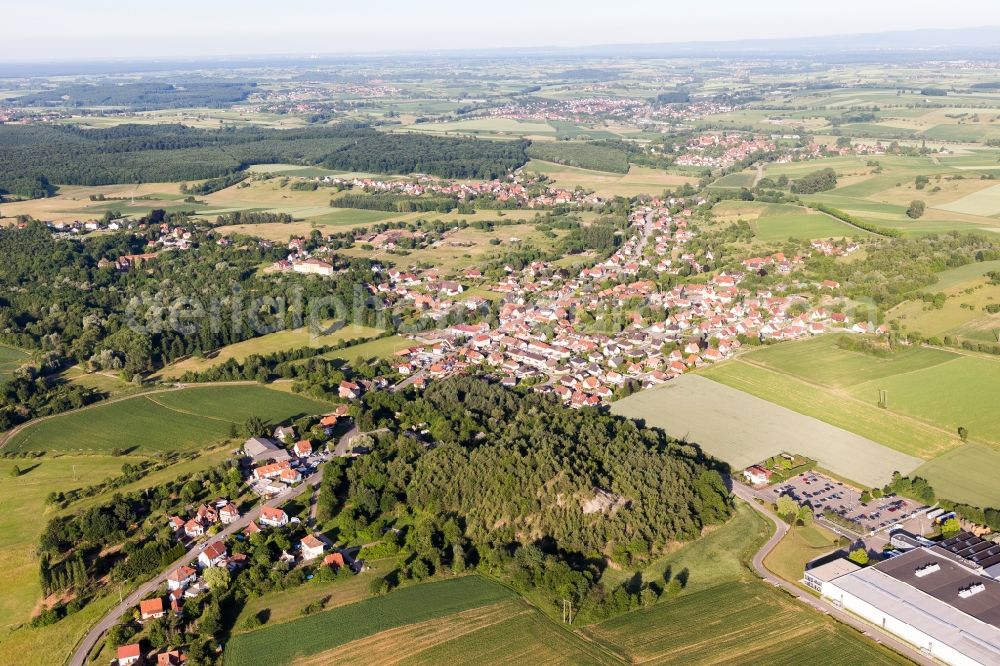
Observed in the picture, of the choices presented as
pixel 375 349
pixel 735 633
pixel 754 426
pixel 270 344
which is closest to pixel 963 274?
pixel 754 426

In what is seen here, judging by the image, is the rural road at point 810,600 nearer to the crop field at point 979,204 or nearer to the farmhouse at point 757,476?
the farmhouse at point 757,476

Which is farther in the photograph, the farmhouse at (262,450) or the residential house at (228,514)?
the farmhouse at (262,450)

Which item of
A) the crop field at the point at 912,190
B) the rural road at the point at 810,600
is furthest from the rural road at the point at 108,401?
the crop field at the point at 912,190

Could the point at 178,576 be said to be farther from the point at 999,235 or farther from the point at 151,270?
the point at 999,235

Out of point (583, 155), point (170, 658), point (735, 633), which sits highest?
point (583, 155)

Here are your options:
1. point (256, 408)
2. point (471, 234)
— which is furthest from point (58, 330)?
point (471, 234)

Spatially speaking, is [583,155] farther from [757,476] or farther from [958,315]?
[757,476]
